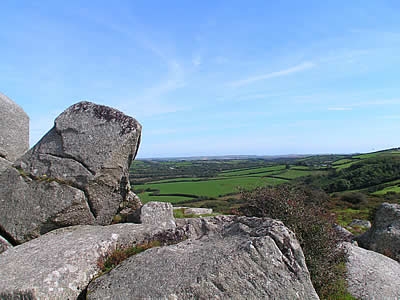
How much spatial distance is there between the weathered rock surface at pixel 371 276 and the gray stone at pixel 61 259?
6864 millimetres

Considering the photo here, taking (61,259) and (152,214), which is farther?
(152,214)

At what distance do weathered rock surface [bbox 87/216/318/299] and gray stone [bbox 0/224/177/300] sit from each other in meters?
0.59

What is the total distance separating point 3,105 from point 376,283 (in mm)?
14757

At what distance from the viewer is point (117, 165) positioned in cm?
1098

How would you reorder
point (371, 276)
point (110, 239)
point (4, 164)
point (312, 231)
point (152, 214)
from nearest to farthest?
point (110, 239) → point (312, 231) → point (4, 164) → point (371, 276) → point (152, 214)

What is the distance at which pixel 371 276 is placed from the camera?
11578 mm

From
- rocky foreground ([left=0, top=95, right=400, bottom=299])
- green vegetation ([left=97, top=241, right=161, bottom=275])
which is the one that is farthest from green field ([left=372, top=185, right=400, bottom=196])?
green vegetation ([left=97, top=241, right=161, bottom=275])

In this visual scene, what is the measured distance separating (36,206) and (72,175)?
4.53 feet

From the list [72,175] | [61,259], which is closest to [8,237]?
[72,175]

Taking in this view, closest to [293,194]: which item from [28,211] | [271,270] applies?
[271,270]

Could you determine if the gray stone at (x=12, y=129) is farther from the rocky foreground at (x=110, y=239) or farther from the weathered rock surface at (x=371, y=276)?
the weathered rock surface at (x=371, y=276)

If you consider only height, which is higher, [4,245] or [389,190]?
[4,245]

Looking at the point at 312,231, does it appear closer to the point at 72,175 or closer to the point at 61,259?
the point at 61,259

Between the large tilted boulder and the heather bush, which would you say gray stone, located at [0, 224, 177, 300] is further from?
the heather bush
